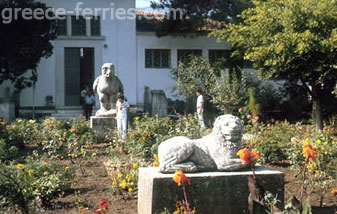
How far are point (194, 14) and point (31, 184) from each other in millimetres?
A: 19880

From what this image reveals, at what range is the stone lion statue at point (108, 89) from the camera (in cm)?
1334

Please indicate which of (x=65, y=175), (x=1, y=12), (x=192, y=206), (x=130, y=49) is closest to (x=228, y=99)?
(x=130, y=49)

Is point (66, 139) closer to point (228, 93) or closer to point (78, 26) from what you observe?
point (228, 93)

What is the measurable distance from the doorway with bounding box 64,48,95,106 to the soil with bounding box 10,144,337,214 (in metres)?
17.7

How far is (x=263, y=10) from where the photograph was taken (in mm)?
16375

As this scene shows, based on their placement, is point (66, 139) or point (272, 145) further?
point (66, 139)

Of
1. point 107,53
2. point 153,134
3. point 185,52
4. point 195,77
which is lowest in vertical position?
point 153,134

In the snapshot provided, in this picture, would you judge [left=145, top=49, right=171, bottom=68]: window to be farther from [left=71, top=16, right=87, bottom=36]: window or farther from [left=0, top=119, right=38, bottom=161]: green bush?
[left=0, top=119, right=38, bottom=161]: green bush

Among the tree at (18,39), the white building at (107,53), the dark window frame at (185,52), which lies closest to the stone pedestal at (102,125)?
the tree at (18,39)

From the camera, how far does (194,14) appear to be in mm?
25141

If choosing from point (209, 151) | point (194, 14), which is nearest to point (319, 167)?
point (209, 151)

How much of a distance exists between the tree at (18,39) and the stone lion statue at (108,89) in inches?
370

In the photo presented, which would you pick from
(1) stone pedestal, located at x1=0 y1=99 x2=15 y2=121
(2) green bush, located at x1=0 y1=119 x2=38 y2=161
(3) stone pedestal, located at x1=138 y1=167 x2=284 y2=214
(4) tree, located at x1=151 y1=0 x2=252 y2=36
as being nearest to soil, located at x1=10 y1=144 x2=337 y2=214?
(3) stone pedestal, located at x1=138 y1=167 x2=284 y2=214

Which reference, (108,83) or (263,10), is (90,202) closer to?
(108,83)
